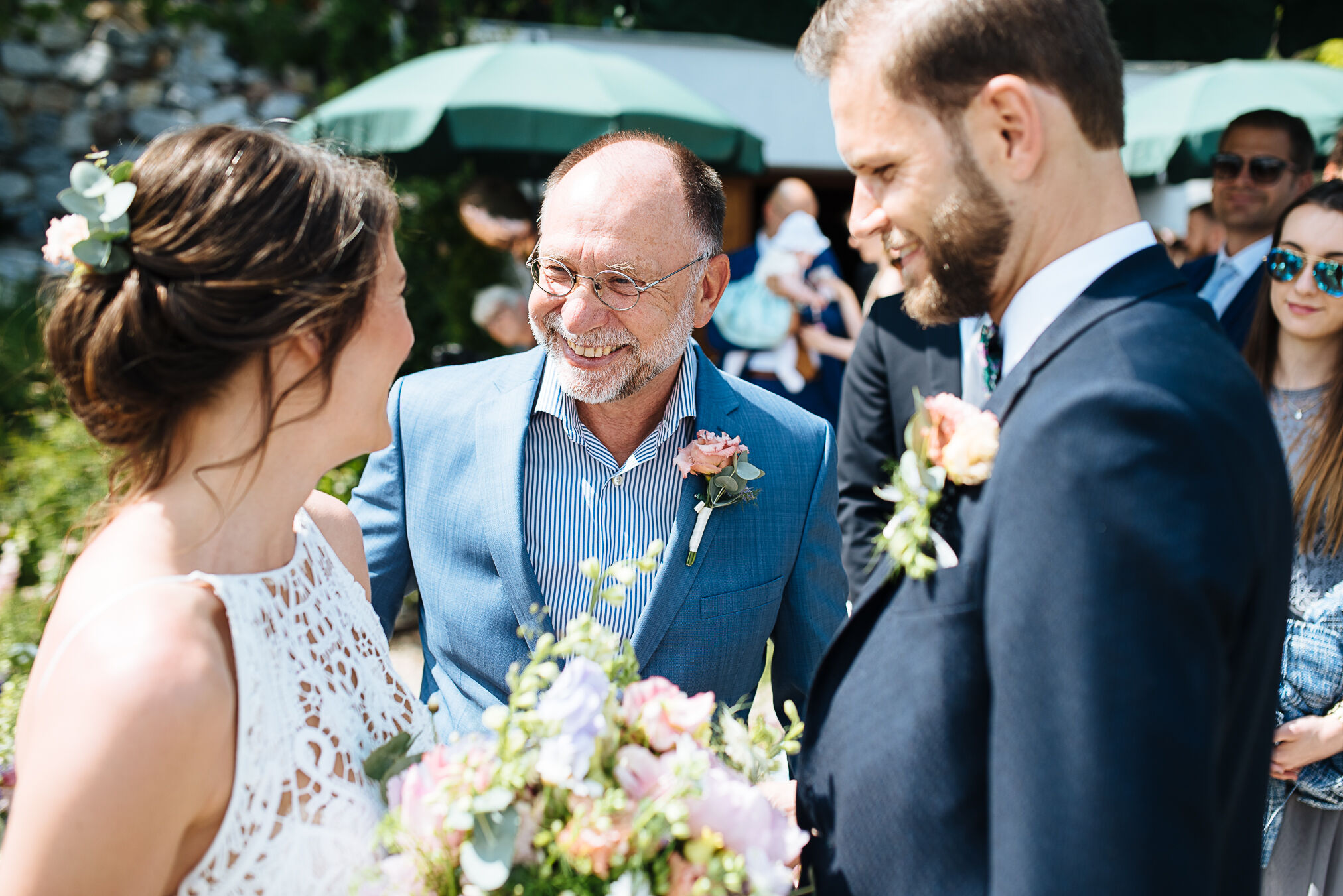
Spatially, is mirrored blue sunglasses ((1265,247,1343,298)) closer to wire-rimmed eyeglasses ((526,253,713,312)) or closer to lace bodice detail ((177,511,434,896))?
wire-rimmed eyeglasses ((526,253,713,312))

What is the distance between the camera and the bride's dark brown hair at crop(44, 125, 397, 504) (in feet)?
4.58

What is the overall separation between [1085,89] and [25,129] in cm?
1070

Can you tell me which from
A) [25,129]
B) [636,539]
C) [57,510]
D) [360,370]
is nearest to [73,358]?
[360,370]

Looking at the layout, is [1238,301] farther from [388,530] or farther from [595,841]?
[595,841]

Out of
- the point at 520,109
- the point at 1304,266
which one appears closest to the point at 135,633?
the point at 1304,266

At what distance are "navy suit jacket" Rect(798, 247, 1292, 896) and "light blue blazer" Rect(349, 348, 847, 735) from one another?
863 millimetres

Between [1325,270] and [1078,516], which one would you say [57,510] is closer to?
[1078,516]

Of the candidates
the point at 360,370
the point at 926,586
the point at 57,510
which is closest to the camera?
the point at 926,586

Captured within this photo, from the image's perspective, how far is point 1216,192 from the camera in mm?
4477

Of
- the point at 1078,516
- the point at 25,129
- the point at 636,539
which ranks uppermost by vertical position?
the point at 25,129

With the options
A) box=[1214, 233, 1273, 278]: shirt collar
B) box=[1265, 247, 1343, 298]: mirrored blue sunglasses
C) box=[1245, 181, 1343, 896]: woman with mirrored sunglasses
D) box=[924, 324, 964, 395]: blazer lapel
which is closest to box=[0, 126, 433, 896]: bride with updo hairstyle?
box=[1245, 181, 1343, 896]: woman with mirrored sunglasses

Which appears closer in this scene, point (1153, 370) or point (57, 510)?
point (1153, 370)

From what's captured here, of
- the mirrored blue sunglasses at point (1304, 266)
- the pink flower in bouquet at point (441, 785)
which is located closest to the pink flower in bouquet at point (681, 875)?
the pink flower in bouquet at point (441, 785)

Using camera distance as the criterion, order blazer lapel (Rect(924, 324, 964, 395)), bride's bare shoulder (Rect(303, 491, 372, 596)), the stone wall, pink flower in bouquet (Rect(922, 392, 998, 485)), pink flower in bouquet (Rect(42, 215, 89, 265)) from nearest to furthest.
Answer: pink flower in bouquet (Rect(922, 392, 998, 485))
pink flower in bouquet (Rect(42, 215, 89, 265))
bride's bare shoulder (Rect(303, 491, 372, 596))
blazer lapel (Rect(924, 324, 964, 395))
the stone wall
